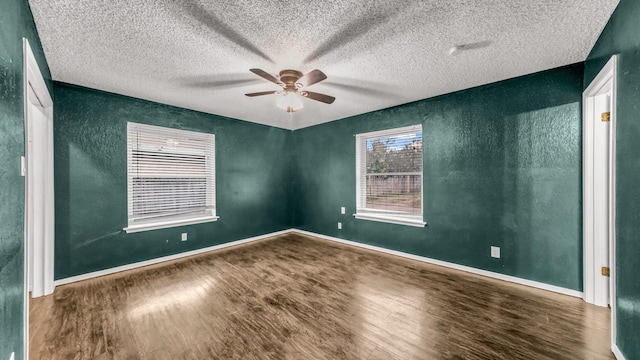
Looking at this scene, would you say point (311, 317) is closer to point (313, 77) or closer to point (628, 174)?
point (313, 77)

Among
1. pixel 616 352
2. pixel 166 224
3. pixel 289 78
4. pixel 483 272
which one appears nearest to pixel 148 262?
pixel 166 224

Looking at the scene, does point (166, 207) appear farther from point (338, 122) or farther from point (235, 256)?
point (338, 122)

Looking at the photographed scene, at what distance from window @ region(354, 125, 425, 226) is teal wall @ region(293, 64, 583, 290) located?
0.15m

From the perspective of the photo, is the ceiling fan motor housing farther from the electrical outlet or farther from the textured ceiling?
the electrical outlet

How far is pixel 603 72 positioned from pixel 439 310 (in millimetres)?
2401

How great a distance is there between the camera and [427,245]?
3559 millimetres

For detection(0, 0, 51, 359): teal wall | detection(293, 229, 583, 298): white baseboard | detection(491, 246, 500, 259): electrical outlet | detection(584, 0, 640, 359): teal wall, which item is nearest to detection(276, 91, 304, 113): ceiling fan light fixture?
detection(0, 0, 51, 359): teal wall

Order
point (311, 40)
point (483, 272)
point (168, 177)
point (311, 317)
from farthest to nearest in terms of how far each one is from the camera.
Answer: point (168, 177) → point (483, 272) → point (311, 317) → point (311, 40)

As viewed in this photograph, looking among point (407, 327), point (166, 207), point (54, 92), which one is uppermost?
point (54, 92)

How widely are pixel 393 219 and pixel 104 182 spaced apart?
4138mm

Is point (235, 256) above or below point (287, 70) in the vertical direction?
below

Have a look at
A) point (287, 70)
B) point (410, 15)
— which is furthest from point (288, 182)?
point (410, 15)

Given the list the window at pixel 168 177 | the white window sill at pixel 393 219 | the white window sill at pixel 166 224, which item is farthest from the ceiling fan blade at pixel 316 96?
the white window sill at pixel 166 224

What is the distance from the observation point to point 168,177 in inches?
148
